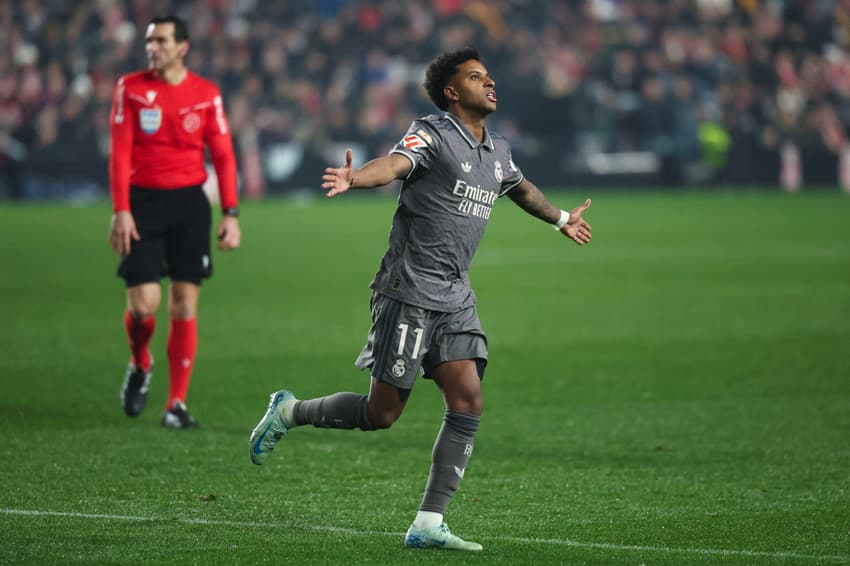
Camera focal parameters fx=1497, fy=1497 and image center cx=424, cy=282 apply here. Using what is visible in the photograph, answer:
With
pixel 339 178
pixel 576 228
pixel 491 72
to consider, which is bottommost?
pixel 491 72

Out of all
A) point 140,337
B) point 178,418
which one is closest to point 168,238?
point 140,337

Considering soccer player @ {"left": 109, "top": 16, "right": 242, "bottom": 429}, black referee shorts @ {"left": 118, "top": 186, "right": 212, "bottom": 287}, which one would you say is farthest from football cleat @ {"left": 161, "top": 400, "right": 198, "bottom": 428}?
black referee shorts @ {"left": 118, "top": 186, "right": 212, "bottom": 287}

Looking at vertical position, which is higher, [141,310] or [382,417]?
[382,417]

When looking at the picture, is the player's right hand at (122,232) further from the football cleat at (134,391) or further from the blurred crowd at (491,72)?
the blurred crowd at (491,72)

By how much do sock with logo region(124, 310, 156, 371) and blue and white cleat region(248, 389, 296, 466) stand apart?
8.64 ft

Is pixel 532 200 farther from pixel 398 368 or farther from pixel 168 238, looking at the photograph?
pixel 168 238

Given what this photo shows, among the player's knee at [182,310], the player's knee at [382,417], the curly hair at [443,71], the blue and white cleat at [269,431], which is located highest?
the curly hair at [443,71]

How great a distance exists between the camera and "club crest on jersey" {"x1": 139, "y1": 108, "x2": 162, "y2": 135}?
8.82 meters

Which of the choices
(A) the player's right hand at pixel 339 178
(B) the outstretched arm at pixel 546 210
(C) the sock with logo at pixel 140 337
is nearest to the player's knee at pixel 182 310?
(C) the sock with logo at pixel 140 337

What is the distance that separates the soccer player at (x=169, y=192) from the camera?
8.80 metres

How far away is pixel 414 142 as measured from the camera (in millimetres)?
5863

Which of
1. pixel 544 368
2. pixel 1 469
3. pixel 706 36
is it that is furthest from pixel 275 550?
pixel 706 36

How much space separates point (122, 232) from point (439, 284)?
2992 millimetres

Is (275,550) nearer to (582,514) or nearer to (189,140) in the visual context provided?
(582,514)
